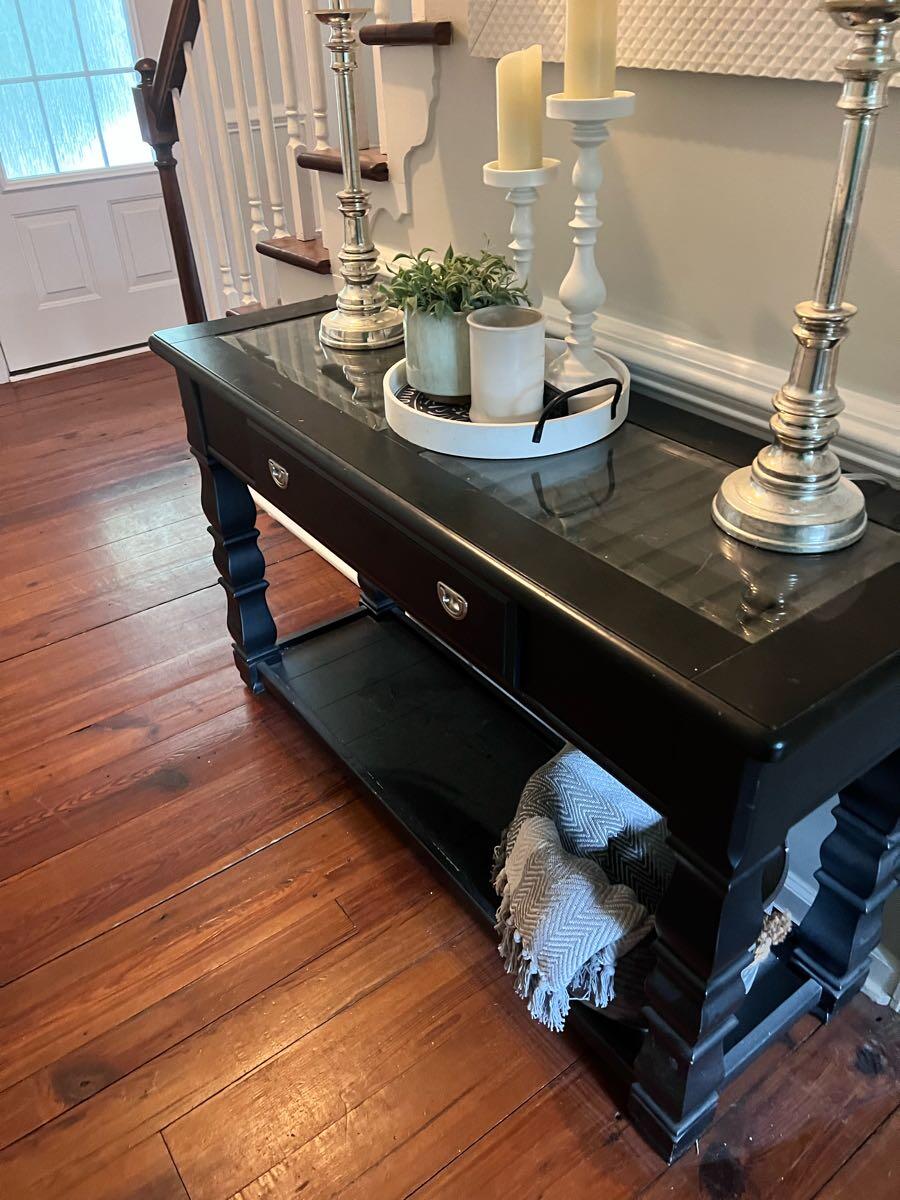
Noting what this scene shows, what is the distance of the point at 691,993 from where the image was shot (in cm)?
97

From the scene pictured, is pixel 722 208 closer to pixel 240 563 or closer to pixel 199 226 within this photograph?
pixel 240 563

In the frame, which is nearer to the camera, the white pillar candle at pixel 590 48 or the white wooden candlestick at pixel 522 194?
the white pillar candle at pixel 590 48

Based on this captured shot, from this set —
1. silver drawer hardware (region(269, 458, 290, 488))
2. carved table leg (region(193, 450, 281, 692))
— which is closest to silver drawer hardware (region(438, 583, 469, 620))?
silver drawer hardware (region(269, 458, 290, 488))

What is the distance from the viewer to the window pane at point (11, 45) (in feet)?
10.9

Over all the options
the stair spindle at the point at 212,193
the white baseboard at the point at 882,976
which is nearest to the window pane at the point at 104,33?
the stair spindle at the point at 212,193

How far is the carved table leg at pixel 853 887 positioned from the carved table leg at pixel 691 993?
23cm

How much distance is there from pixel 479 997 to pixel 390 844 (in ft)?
1.08

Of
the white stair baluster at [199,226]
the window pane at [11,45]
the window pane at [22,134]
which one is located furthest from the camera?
the window pane at [22,134]

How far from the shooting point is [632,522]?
98cm

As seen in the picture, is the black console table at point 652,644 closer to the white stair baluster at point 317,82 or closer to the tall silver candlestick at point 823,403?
the tall silver candlestick at point 823,403

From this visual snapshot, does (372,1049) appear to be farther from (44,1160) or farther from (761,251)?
(761,251)

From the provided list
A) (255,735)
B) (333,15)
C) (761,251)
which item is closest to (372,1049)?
(255,735)

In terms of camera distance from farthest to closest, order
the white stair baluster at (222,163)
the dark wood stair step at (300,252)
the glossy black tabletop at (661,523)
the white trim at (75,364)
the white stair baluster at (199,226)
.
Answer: the white trim at (75,364)
the white stair baluster at (199,226)
the white stair baluster at (222,163)
the dark wood stair step at (300,252)
the glossy black tabletop at (661,523)

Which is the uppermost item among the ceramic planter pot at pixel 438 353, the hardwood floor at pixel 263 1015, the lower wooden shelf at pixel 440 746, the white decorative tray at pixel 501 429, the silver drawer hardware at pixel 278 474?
the ceramic planter pot at pixel 438 353
